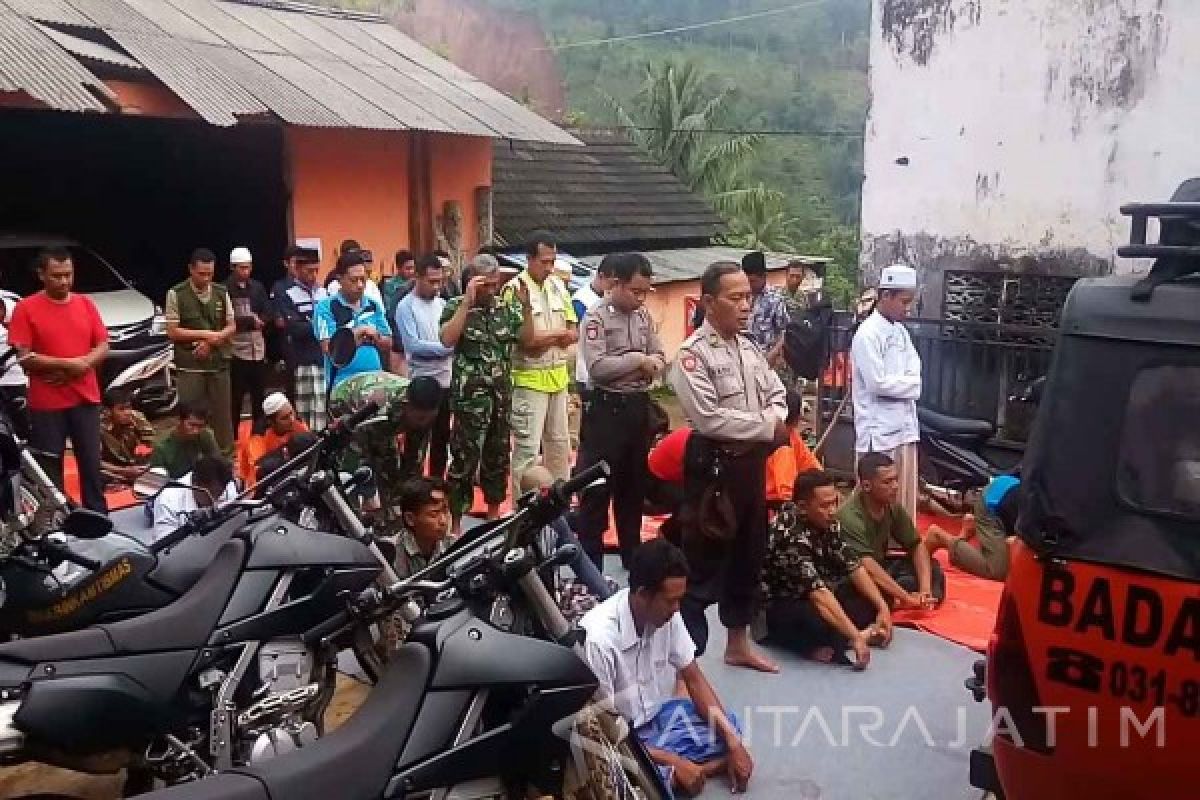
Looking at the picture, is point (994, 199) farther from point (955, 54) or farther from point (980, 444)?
point (980, 444)

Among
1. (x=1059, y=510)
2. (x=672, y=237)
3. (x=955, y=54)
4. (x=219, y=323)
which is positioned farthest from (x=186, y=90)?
(x=672, y=237)

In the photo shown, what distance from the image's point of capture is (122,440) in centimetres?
809

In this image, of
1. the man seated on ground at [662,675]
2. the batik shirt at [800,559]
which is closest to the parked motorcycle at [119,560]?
the man seated on ground at [662,675]

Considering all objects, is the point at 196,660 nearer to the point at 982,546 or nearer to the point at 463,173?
the point at 982,546

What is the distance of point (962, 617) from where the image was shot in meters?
5.70

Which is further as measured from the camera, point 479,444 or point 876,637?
point 479,444

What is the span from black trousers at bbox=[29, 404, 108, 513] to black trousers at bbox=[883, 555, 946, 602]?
3.98 m

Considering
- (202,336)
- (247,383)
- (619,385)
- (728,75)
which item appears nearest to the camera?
(619,385)

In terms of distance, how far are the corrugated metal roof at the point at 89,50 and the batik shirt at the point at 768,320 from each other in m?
5.12

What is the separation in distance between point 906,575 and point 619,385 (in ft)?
5.66

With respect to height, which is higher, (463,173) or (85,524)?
(463,173)

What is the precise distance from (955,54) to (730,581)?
552cm

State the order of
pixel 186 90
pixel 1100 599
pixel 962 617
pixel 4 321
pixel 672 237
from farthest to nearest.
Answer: pixel 672 237
pixel 186 90
pixel 4 321
pixel 962 617
pixel 1100 599

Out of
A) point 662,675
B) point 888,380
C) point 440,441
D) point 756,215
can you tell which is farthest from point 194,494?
point 756,215
